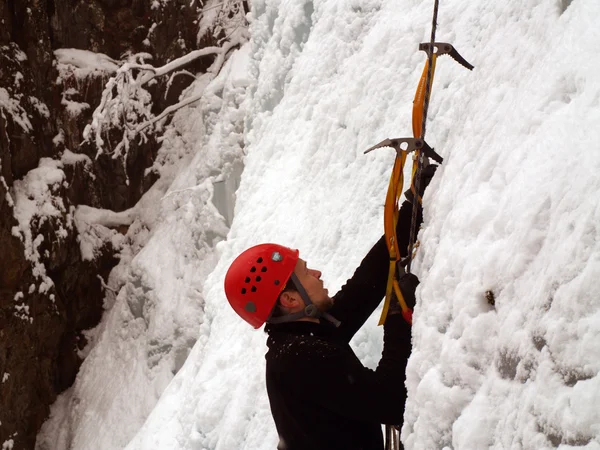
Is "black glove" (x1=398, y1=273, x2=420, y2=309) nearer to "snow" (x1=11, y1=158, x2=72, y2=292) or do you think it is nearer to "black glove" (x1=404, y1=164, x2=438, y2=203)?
"black glove" (x1=404, y1=164, x2=438, y2=203)

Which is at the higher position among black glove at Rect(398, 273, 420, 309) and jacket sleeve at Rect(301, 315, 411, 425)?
black glove at Rect(398, 273, 420, 309)

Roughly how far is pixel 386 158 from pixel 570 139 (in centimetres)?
141

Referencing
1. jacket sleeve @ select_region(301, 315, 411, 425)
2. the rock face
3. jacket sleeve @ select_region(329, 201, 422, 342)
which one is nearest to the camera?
jacket sleeve @ select_region(301, 315, 411, 425)

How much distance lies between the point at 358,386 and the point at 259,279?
0.43m

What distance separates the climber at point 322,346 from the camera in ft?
4.49

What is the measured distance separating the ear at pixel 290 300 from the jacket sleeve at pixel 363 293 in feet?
0.62

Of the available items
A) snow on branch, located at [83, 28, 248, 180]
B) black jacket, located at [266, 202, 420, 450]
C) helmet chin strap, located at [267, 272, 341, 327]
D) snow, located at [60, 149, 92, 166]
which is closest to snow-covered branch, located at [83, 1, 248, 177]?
Answer: snow on branch, located at [83, 28, 248, 180]

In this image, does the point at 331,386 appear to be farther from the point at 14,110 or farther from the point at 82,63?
the point at 82,63

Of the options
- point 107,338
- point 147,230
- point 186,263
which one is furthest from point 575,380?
point 147,230

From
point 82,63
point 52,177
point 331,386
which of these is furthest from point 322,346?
point 82,63

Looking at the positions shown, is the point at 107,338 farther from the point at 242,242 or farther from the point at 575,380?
the point at 575,380

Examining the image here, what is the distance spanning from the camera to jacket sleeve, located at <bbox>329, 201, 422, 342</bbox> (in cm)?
175

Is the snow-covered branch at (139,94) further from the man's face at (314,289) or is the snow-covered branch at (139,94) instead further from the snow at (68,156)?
the man's face at (314,289)

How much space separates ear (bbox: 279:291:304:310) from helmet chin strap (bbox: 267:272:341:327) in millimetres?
14
